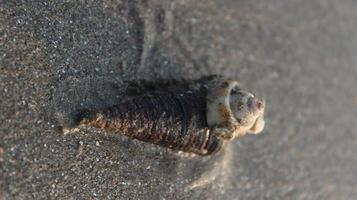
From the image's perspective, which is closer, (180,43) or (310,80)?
(180,43)

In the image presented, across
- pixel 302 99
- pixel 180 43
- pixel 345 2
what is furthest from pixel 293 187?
pixel 345 2

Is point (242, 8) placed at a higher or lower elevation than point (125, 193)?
higher

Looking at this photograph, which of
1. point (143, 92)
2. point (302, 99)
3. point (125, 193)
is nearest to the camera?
point (125, 193)

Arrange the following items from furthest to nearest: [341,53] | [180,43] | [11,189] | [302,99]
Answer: [341,53]
[302,99]
[180,43]
[11,189]

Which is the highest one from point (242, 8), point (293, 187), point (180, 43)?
point (242, 8)

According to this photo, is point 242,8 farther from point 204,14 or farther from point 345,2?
point 345,2

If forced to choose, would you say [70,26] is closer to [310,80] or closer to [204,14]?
[204,14]
